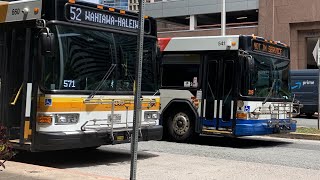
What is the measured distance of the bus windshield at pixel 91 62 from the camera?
855 centimetres

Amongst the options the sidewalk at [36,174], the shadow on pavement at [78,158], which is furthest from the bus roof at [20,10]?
the shadow on pavement at [78,158]

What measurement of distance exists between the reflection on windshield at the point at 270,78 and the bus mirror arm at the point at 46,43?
5892 mm

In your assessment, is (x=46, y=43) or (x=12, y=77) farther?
(x=12, y=77)

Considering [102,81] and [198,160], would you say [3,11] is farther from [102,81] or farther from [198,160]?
[198,160]

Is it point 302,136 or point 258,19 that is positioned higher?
point 258,19

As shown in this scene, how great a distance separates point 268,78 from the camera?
42.8 ft

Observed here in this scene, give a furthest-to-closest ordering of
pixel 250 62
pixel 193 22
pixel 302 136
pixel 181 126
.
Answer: pixel 193 22 → pixel 302 136 → pixel 181 126 → pixel 250 62

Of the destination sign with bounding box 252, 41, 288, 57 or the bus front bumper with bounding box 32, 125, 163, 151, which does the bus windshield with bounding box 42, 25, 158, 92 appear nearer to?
the bus front bumper with bounding box 32, 125, 163, 151

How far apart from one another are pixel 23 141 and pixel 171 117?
19.0 ft

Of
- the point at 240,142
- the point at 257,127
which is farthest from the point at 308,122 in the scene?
the point at 257,127

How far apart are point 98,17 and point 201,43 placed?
4634 millimetres

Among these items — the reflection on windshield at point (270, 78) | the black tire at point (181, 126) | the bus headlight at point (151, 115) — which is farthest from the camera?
the black tire at point (181, 126)

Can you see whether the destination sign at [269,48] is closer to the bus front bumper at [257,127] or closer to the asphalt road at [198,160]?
the bus front bumper at [257,127]

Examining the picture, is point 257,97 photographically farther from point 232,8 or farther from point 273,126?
point 232,8
